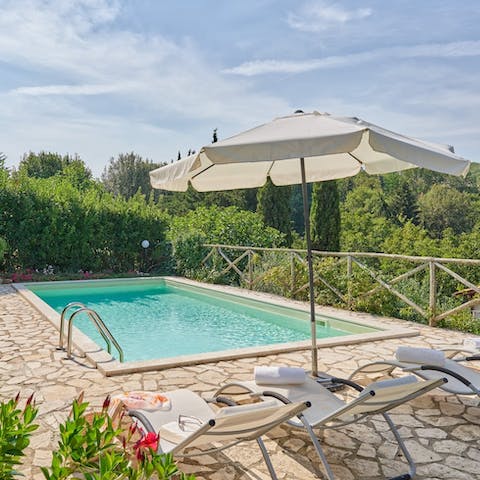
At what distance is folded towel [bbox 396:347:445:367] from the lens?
4.18 metres

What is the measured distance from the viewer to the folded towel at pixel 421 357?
4184mm

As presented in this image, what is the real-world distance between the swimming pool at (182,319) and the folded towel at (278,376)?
7.56 feet

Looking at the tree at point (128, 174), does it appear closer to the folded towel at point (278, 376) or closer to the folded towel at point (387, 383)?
the folded towel at point (278, 376)

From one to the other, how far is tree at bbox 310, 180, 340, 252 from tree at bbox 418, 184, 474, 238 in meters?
15.3

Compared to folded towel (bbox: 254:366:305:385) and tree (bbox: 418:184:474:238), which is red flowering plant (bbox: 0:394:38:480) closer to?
folded towel (bbox: 254:366:305:385)

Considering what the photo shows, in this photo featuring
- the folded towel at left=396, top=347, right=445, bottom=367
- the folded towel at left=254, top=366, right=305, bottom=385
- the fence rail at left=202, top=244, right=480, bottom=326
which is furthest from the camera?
the fence rail at left=202, top=244, right=480, bottom=326

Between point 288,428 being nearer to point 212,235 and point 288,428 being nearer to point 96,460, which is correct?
point 96,460

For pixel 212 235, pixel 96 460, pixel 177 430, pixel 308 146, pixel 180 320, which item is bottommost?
pixel 180 320

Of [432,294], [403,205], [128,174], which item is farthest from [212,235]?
[128,174]

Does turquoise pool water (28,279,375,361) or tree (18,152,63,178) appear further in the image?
tree (18,152,63,178)

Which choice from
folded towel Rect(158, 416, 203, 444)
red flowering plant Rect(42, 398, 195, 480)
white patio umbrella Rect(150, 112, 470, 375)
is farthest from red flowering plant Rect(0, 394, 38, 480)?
white patio umbrella Rect(150, 112, 470, 375)

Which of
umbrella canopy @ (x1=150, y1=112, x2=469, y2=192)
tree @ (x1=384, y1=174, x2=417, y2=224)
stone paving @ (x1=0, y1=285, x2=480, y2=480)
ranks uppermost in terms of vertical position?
tree @ (x1=384, y1=174, x2=417, y2=224)

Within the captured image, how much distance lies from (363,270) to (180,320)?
148 inches

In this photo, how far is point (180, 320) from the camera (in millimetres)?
10180
